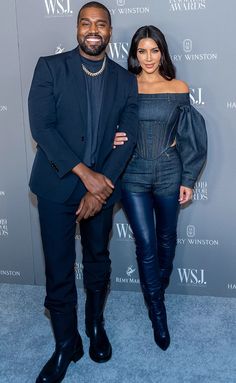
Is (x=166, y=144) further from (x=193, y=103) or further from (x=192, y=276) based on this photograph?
(x=192, y=276)

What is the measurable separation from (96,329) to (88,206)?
756mm

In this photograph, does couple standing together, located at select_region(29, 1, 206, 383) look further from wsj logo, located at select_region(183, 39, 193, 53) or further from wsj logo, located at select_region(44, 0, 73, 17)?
wsj logo, located at select_region(44, 0, 73, 17)

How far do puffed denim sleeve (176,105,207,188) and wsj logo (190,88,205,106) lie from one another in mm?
313

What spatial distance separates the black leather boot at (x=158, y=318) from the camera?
2727 millimetres

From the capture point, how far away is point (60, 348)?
8.02ft

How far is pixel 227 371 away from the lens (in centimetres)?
251

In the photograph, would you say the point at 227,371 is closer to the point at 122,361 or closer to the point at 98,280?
the point at 122,361

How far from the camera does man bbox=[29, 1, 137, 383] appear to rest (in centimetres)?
220

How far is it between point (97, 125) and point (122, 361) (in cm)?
124

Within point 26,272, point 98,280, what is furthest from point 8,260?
point 98,280

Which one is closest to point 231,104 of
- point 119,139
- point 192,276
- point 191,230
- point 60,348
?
point 191,230

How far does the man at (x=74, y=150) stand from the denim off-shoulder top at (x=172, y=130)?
19cm

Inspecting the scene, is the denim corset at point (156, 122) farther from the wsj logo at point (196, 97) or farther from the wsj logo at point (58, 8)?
the wsj logo at point (58, 8)

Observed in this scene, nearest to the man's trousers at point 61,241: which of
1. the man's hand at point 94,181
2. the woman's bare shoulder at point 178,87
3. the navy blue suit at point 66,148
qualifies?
the navy blue suit at point 66,148
